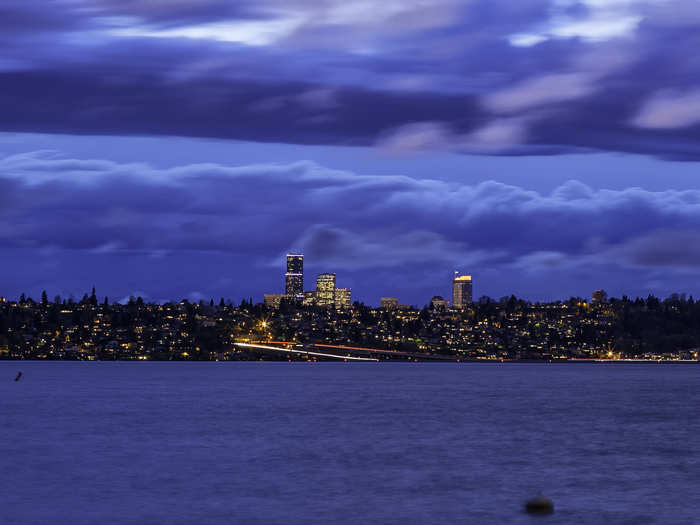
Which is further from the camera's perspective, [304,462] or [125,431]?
[125,431]

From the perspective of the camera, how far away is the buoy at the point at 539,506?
4706 cm

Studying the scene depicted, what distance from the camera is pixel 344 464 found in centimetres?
6681

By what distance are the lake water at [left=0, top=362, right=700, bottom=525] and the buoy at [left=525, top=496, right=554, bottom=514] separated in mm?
459

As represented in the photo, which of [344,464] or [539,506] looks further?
[344,464]

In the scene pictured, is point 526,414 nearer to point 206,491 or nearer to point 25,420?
point 25,420

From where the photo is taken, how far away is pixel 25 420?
102750 millimetres

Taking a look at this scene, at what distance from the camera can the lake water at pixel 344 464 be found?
4828cm

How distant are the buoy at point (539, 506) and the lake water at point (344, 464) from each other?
0.46 m

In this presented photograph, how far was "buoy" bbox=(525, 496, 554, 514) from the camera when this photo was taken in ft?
154

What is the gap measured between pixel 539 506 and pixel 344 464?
21453 millimetres

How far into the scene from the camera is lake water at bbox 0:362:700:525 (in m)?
48.3

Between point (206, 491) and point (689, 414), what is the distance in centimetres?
7400

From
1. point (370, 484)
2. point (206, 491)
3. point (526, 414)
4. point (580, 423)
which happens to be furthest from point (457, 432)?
point (206, 491)

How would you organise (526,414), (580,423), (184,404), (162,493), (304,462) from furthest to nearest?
(184,404), (526,414), (580,423), (304,462), (162,493)
